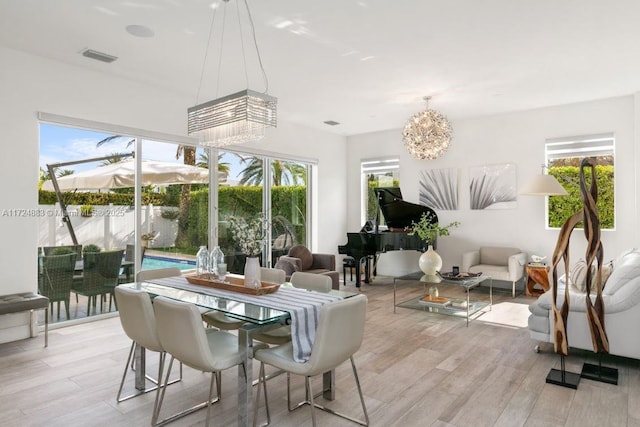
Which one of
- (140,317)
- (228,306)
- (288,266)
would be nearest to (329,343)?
(228,306)

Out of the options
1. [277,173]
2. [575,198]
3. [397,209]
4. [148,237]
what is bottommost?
[148,237]

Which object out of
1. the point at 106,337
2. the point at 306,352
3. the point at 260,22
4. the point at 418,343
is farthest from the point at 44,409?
the point at 260,22

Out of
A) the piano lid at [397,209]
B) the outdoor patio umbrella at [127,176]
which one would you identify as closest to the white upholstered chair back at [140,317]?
the outdoor patio umbrella at [127,176]

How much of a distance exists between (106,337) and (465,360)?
3.82m

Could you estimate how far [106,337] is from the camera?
455 centimetres

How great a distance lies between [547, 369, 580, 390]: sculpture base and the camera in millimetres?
3217

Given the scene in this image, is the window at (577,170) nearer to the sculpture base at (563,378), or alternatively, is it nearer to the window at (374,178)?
the window at (374,178)

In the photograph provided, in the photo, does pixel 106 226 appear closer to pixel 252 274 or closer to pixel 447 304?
pixel 252 274

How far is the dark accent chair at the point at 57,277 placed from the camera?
16.0 feet

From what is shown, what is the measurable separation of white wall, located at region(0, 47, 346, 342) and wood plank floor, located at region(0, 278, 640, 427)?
1.03 meters

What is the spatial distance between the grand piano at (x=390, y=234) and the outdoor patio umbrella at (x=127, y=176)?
2856 mm

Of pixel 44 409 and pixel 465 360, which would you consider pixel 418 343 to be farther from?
pixel 44 409

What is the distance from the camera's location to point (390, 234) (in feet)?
24.2

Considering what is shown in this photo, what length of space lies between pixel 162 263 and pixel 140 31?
10.6 feet
